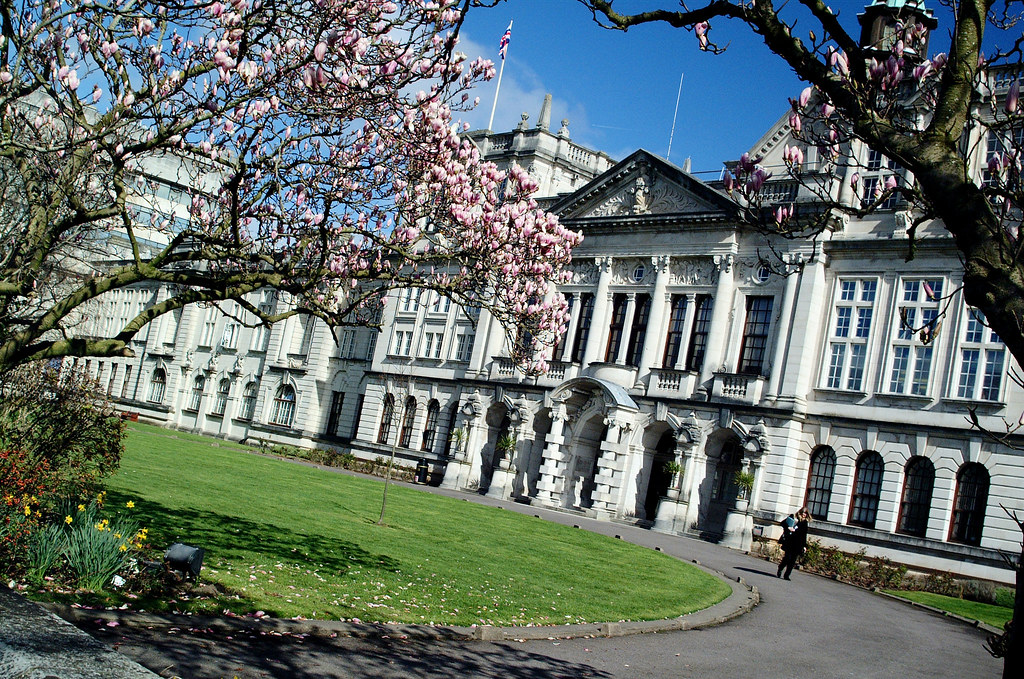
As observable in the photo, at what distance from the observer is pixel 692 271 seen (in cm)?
4369

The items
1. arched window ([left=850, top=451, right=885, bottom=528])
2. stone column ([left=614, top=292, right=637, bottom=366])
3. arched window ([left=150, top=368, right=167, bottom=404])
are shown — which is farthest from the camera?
arched window ([left=150, top=368, right=167, bottom=404])

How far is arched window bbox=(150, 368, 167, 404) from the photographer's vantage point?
75.2 meters

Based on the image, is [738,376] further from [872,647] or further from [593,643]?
[593,643]

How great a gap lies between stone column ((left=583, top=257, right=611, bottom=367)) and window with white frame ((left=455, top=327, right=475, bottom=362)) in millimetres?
8767

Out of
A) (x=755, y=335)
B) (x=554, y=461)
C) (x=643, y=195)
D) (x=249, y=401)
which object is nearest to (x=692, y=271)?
(x=755, y=335)

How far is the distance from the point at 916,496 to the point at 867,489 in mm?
1879

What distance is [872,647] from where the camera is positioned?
1641 cm

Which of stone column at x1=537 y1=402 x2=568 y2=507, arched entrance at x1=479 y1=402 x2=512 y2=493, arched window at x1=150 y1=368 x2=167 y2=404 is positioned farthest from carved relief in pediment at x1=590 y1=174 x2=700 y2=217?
arched window at x1=150 y1=368 x2=167 y2=404

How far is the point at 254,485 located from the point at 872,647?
55.7ft

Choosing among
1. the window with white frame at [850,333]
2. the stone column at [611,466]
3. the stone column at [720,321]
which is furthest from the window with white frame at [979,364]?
the stone column at [611,466]

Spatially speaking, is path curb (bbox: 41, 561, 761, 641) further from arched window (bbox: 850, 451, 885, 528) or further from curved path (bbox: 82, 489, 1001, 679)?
arched window (bbox: 850, 451, 885, 528)

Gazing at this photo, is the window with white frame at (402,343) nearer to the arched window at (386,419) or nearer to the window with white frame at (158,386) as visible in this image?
the arched window at (386,419)

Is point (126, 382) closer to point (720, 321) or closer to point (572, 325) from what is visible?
point (572, 325)

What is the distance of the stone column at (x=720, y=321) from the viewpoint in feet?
136
